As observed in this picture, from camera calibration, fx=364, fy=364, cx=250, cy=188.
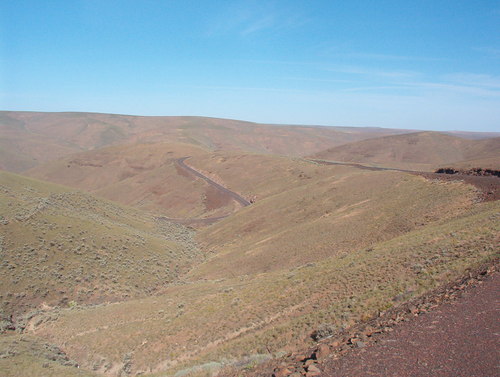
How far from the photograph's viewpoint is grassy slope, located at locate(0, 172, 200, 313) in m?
23.3

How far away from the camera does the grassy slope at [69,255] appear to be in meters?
23.3

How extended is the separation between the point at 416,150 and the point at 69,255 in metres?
132

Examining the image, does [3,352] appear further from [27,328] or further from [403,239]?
[403,239]

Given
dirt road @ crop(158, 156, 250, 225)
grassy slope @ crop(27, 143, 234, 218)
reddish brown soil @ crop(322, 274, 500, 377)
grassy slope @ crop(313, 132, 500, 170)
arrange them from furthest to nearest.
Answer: grassy slope @ crop(313, 132, 500, 170)
grassy slope @ crop(27, 143, 234, 218)
dirt road @ crop(158, 156, 250, 225)
reddish brown soil @ crop(322, 274, 500, 377)

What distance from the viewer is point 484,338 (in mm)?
8500

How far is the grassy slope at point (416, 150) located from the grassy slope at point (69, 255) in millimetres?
100973

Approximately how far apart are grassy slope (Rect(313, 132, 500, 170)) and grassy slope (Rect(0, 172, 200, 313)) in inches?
3975

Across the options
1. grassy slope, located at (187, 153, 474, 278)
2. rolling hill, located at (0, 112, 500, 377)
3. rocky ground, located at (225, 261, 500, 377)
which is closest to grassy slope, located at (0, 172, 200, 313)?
rolling hill, located at (0, 112, 500, 377)

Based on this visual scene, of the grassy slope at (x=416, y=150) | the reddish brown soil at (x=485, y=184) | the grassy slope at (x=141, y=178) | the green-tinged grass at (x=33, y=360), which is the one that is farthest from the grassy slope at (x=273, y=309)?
the grassy slope at (x=416, y=150)

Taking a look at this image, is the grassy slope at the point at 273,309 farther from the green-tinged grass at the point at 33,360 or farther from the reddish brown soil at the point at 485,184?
the reddish brown soil at the point at 485,184

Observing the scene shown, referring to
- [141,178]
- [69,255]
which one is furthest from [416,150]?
[69,255]

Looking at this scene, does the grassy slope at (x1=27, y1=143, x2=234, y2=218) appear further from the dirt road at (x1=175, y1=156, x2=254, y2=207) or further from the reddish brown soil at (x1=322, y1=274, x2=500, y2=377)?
the reddish brown soil at (x1=322, y1=274, x2=500, y2=377)

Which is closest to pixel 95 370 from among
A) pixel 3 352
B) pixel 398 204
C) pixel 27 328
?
pixel 3 352

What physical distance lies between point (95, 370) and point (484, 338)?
13.6 meters
